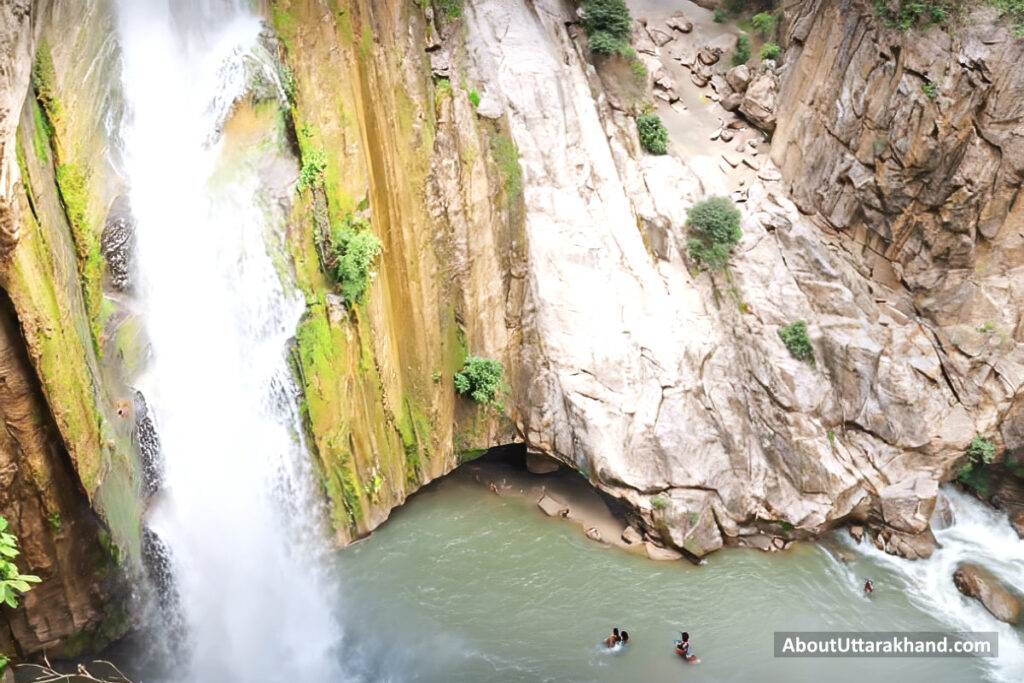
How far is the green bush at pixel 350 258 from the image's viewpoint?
57.2 feet

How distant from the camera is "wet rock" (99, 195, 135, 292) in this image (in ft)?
49.2

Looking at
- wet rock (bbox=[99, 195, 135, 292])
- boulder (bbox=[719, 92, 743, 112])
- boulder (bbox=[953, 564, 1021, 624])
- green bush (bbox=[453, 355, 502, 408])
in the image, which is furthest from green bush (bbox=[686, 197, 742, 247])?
wet rock (bbox=[99, 195, 135, 292])

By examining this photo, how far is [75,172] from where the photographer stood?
14523mm

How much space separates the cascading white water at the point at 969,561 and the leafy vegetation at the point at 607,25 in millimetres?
16026

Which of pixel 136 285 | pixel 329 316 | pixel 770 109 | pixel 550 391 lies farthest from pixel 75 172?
pixel 770 109

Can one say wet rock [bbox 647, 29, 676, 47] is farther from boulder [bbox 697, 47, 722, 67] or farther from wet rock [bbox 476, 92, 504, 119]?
wet rock [bbox 476, 92, 504, 119]

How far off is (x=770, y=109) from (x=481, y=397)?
515 inches

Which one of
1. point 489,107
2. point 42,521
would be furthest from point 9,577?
point 489,107

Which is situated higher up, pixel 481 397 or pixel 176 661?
pixel 481 397

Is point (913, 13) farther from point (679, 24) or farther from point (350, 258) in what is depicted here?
point (350, 258)

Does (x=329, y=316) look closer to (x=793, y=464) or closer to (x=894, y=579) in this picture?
(x=793, y=464)

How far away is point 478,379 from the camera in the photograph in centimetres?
1983

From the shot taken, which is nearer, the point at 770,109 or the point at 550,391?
the point at 550,391

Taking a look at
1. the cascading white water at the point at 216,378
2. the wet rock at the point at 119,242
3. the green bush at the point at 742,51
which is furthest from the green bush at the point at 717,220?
the wet rock at the point at 119,242
